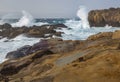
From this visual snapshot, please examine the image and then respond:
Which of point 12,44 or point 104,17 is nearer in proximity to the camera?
point 12,44

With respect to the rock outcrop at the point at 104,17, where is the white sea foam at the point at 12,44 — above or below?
above

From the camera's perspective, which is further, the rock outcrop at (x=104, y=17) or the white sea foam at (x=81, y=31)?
the rock outcrop at (x=104, y=17)

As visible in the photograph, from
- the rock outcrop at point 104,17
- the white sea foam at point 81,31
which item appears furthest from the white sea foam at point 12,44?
the rock outcrop at point 104,17

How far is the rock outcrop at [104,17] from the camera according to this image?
63094 mm

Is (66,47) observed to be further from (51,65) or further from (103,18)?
(103,18)

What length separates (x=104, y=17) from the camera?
66375 millimetres

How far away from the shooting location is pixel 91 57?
984 cm

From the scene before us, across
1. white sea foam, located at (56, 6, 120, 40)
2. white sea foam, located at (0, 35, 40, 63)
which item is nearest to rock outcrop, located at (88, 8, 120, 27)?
white sea foam, located at (56, 6, 120, 40)

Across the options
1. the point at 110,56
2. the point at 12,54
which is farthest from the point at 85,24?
the point at 110,56

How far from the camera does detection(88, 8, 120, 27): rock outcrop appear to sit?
63.1 metres

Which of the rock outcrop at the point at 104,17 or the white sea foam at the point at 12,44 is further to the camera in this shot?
the rock outcrop at the point at 104,17

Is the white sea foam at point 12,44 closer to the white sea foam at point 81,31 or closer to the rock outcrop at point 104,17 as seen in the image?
the white sea foam at point 81,31

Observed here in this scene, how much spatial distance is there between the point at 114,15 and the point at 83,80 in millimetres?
58344

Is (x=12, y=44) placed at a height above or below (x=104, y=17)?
above
